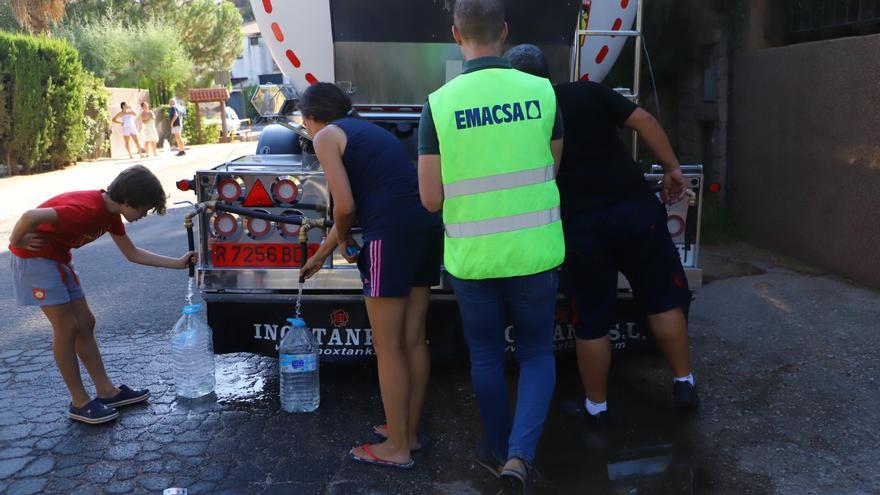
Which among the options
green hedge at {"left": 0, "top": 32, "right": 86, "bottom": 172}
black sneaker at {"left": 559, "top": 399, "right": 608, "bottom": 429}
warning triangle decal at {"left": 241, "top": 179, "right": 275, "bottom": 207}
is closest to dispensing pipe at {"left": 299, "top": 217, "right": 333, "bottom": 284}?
warning triangle decal at {"left": 241, "top": 179, "right": 275, "bottom": 207}

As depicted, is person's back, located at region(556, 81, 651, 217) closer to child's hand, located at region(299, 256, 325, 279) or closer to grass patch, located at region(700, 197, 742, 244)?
child's hand, located at region(299, 256, 325, 279)

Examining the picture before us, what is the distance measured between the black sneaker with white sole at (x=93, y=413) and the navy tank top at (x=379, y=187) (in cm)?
178

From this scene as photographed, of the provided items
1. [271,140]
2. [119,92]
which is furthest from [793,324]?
[119,92]

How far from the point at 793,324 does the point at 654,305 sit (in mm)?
2068

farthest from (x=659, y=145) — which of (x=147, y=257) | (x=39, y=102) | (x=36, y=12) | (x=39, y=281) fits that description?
(x=36, y=12)

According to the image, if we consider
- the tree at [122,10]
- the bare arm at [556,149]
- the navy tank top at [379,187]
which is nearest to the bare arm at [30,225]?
the navy tank top at [379,187]

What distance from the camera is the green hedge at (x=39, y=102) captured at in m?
16.7

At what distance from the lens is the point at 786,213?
24.4 feet

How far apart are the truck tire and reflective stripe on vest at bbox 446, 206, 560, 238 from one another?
3.03 m

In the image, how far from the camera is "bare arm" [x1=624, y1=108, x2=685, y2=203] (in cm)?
382

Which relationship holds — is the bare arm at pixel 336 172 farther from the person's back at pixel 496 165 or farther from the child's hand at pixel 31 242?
the child's hand at pixel 31 242

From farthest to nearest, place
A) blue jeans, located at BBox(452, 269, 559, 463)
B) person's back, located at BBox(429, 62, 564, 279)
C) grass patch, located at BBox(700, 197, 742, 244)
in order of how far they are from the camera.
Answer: grass patch, located at BBox(700, 197, 742, 244)
blue jeans, located at BBox(452, 269, 559, 463)
person's back, located at BBox(429, 62, 564, 279)

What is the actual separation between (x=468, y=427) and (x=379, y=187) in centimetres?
138

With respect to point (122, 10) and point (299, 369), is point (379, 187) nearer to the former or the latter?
point (299, 369)
